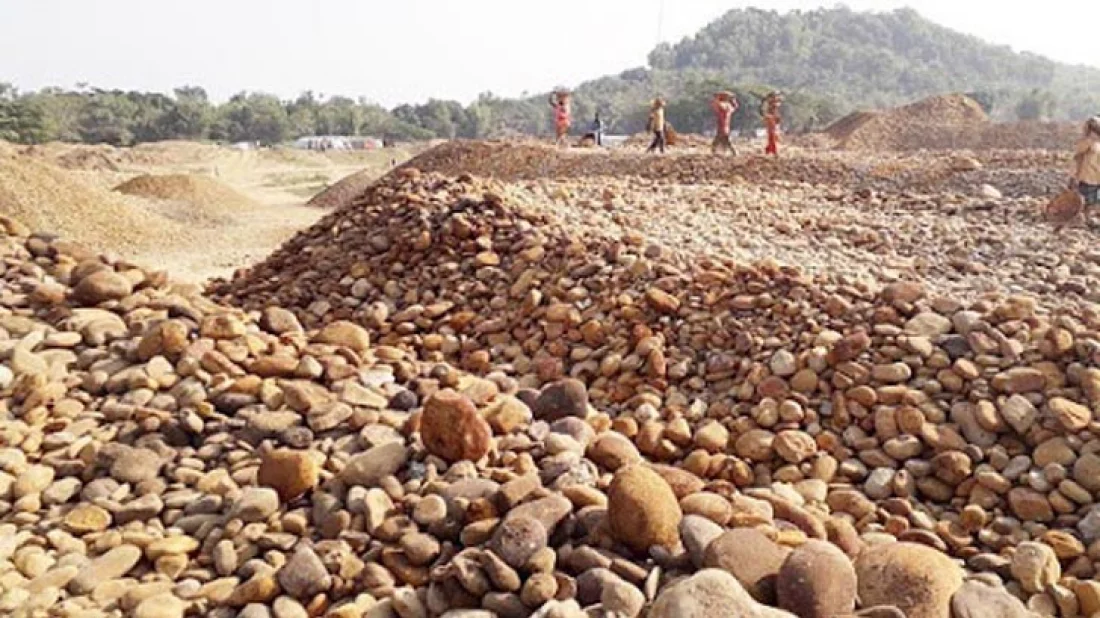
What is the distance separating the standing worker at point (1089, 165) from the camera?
301 inches

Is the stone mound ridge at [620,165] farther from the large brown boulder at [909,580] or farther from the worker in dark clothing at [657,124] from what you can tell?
the large brown boulder at [909,580]

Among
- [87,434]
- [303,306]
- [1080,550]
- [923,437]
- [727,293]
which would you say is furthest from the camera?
[303,306]

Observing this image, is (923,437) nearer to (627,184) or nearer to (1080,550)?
(1080,550)

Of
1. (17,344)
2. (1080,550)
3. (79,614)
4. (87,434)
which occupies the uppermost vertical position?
(17,344)

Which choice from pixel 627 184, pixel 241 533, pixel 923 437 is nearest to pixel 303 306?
pixel 241 533

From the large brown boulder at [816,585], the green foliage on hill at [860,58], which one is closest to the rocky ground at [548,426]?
the large brown boulder at [816,585]

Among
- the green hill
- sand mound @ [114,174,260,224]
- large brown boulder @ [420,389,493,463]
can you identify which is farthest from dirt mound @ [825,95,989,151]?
the green hill

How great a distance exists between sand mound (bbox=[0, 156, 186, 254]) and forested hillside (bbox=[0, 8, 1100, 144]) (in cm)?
2515

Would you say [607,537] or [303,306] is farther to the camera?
[303,306]

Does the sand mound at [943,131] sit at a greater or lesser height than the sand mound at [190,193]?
greater

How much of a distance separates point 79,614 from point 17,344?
62.0 inches

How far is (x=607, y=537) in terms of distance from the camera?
2236mm

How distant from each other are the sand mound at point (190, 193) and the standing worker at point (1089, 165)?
39.6 ft

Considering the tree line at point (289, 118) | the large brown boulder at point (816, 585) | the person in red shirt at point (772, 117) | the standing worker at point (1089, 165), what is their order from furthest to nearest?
the tree line at point (289, 118)
the person in red shirt at point (772, 117)
the standing worker at point (1089, 165)
the large brown boulder at point (816, 585)
